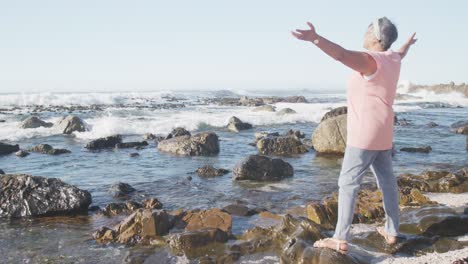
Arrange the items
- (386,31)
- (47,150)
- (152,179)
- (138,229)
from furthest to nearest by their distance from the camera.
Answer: (47,150) < (152,179) < (138,229) < (386,31)

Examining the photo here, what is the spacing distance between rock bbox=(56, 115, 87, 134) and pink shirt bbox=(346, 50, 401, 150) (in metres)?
17.1

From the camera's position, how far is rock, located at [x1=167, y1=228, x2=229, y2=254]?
4.83 meters

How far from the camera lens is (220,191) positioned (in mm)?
8234

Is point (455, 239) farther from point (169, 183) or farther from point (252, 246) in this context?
point (169, 183)

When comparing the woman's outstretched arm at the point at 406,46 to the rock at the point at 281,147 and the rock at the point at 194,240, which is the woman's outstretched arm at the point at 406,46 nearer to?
the rock at the point at 194,240

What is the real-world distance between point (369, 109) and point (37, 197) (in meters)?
5.44

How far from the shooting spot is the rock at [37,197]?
674cm

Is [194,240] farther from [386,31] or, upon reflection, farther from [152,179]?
[152,179]

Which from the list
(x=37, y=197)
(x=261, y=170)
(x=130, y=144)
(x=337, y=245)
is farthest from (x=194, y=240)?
(x=130, y=144)

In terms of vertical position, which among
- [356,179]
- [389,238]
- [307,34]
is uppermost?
[307,34]

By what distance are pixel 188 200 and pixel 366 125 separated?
14.7ft

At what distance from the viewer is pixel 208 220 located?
569 centimetres

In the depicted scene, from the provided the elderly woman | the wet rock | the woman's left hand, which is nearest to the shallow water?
the elderly woman

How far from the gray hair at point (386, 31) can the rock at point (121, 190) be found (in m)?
5.64
